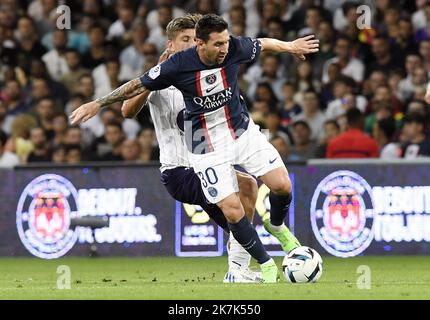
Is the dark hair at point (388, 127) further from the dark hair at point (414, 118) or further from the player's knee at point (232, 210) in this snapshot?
the player's knee at point (232, 210)

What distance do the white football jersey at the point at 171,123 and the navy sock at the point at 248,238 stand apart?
1.19m

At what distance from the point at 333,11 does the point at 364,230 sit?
5.26m

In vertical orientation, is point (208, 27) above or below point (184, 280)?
above

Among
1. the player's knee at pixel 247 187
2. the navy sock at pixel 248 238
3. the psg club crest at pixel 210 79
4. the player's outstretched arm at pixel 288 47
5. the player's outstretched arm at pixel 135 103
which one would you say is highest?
the player's outstretched arm at pixel 288 47

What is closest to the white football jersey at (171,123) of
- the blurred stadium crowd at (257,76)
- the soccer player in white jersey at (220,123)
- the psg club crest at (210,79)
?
the soccer player in white jersey at (220,123)

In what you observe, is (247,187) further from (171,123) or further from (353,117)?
(353,117)

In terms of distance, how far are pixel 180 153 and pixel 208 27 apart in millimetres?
1646

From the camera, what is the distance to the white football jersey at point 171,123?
11266mm

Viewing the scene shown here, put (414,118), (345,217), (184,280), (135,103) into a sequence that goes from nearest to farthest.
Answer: (135,103)
(184,280)
(345,217)
(414,118)

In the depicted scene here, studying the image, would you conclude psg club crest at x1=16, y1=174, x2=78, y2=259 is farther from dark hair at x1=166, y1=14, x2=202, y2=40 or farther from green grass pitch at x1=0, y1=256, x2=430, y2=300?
dark hair at x1=166, y1=14, x2=202, y2=40

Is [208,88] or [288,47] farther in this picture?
[288,47]

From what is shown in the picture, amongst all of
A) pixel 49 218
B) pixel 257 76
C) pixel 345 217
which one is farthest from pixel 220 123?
pixel 257 76

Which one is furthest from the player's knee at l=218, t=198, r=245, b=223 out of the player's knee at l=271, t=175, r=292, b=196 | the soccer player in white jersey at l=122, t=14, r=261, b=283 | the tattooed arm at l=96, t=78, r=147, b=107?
the tattooed arm at l=96, t=78, r=147, b=107

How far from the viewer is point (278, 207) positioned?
10.6 meters
